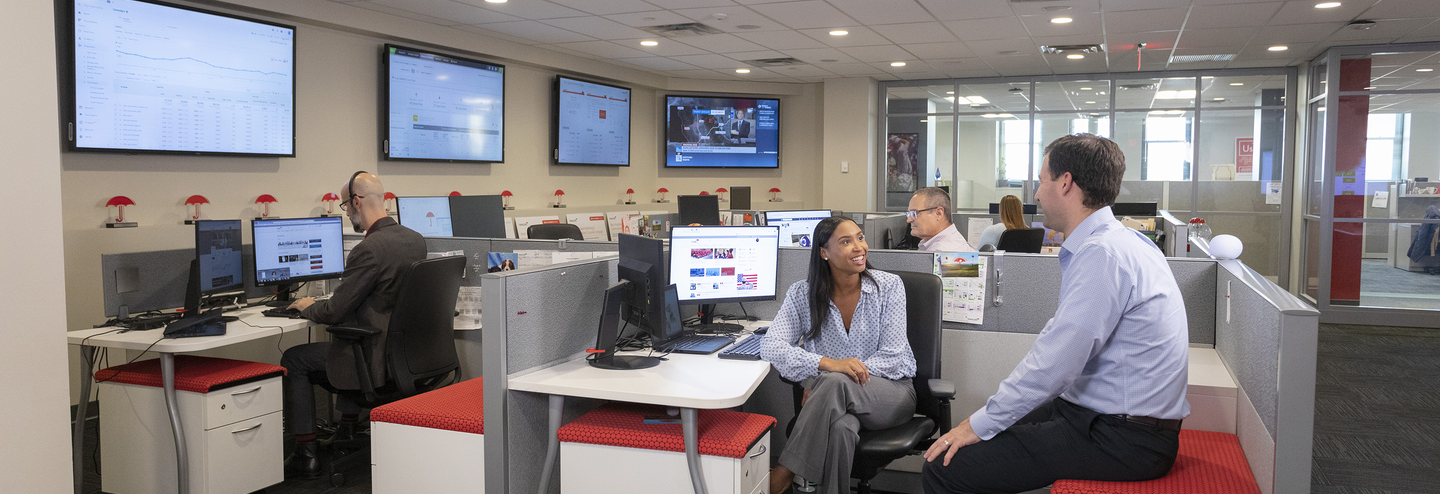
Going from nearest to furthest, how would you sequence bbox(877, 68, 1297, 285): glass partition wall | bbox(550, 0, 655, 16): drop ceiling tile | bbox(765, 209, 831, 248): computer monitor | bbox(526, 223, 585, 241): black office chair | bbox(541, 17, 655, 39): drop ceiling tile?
bbox(550, 0, 655, 16): drop ceiling tile → bbox(765, 209, 831, 248): computer monitor → bbox(526, 223, 585, 241): black office chair → bbox(541, 17, 655, 39): drop ceiling tile → bbox(877, 68, 1297, 285): glass partition wall

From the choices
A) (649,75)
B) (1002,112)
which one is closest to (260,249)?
(649,75)

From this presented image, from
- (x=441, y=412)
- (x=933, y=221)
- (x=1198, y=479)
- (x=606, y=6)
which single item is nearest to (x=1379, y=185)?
(x=933, y=221)

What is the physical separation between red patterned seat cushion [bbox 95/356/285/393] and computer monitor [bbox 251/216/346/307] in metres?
0.56

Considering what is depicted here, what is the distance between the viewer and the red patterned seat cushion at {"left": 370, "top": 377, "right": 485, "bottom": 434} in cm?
243

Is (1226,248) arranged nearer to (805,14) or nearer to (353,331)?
(353,331)

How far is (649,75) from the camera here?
8461 millimetres

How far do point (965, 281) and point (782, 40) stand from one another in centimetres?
395

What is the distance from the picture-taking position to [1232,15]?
5457mm

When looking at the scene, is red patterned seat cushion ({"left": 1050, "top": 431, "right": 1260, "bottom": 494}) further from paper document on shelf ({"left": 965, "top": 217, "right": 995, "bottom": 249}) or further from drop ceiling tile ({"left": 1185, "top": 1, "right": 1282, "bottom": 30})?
paper document on shelf ({"left": 965, "top": 217, "right": 995, "bottom": 249})

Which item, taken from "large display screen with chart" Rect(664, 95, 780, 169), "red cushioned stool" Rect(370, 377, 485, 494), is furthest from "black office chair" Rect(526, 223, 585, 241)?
"large display screen with chart" Rect(664, 95, 780, 169)

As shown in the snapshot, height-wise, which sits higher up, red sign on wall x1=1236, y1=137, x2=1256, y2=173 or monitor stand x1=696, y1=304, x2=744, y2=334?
red sign on wall x1=1236, y1=137, x2=1256, y2=173

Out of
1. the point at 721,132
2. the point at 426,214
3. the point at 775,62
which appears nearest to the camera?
the point at 426,214

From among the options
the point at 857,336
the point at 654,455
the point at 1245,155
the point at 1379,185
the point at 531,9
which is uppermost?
the point at 531,9

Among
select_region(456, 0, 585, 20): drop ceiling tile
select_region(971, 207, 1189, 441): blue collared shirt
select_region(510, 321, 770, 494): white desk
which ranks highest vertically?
select_region(456, 0, 585, 20): drop ceiling tile
